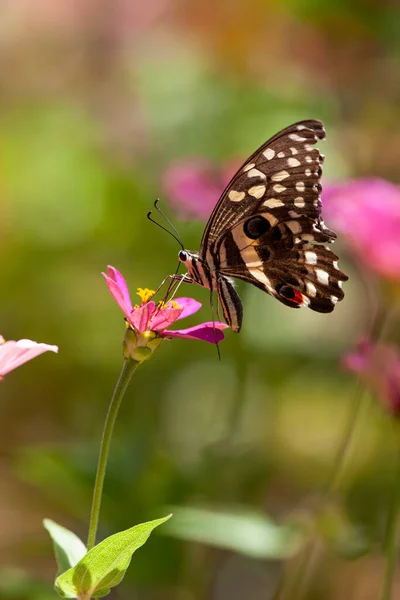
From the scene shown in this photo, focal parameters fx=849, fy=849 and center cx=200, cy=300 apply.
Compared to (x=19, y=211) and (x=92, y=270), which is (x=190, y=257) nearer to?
(x=92, y=270)

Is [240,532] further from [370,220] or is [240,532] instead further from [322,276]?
[370,220]

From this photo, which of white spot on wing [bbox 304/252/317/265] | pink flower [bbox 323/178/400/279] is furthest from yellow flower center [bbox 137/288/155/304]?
A: pink flower [bbox 323/178/400/279]

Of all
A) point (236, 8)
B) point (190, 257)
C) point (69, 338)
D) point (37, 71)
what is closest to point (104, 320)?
point (69, 338)

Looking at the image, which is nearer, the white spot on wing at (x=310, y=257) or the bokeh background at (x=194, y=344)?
the white spot on wing at (x=310, y=257)

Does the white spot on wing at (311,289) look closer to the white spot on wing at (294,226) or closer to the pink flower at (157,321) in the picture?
the white spot on wing at (294,226)

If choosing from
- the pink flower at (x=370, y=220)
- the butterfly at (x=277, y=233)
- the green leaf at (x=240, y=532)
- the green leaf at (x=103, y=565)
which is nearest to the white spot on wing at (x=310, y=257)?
the butterfly at (x=277, y=233)

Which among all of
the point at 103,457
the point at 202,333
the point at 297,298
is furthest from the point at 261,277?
the point at 103,457

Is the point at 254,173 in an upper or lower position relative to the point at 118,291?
upper
